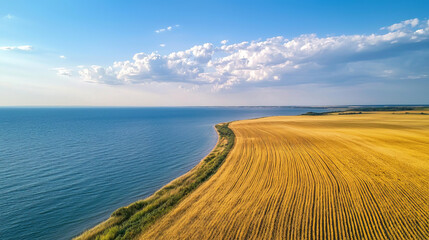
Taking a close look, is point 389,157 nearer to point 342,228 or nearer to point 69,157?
point 342,228

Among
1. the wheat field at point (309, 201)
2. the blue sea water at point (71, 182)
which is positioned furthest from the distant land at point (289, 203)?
the blue sea water at point (71, 182)

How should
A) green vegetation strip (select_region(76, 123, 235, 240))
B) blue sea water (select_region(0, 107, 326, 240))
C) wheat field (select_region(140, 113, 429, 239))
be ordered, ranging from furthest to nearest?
blue sea water (select_region(0, 107, 326, 240)) → green vegetation strip (select_region(76, 123, 235, 240)) → wheat field (select_region(140, 113, 429, 239))

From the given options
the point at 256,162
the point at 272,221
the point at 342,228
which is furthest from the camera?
the point at 256,162

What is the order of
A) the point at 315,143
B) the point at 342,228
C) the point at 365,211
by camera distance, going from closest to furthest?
1. the point at 342,228
2. the point at 365,211
3. the point at 315,143

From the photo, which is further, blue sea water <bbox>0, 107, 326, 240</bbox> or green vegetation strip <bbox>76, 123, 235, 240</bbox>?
blue sea water <bbox>0, 107, 326, 240</bbox>

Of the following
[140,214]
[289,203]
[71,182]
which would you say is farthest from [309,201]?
[71,182]

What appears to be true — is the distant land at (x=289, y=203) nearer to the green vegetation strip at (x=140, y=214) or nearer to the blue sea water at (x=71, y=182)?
the green vegetation strip at (x=140, y=214)

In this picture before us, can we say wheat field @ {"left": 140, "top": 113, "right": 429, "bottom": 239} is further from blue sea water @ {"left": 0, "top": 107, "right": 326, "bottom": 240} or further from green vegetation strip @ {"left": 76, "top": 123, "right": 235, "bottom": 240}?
blue sea water @ {"left": 0, "top": 107, "right": 326, "bottom": 240}

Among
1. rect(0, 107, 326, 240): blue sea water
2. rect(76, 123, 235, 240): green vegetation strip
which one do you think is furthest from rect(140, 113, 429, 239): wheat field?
rect(0, 107, 326, 240): blue sea water

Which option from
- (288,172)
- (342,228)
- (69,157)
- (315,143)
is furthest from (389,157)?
(69,157)

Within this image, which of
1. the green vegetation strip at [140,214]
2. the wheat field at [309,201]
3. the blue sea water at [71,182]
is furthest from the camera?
the blue sea water at [71,182]

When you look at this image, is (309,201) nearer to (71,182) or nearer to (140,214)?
(140,214)
